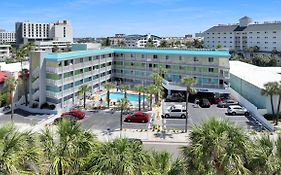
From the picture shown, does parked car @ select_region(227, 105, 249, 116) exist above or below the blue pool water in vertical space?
below

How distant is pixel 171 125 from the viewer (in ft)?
162

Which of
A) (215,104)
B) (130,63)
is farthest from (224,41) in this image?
(215,104)

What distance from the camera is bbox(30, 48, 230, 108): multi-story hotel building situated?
58.9 m

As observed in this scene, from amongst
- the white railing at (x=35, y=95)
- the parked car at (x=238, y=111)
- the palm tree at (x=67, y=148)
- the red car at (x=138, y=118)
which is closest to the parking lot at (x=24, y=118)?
the white railing at (x=35, y=95)

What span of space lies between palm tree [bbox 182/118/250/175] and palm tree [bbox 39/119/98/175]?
16.2 ft

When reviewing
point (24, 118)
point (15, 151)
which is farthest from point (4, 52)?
point (15, 151)

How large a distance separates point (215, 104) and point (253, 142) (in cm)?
4748

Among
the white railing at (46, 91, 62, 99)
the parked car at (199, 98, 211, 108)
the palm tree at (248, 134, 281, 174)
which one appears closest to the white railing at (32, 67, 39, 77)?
the white railing at (46, 91, 62, 99)

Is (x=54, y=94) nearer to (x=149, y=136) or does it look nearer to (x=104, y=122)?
(x=104, y=122)

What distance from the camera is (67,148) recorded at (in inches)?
636

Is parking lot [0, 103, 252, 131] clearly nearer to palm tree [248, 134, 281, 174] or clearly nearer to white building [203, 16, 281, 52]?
palm tree [248, 134, 281, 174]

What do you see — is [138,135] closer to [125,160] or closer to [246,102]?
[246,102]

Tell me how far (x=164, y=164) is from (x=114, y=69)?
222ft

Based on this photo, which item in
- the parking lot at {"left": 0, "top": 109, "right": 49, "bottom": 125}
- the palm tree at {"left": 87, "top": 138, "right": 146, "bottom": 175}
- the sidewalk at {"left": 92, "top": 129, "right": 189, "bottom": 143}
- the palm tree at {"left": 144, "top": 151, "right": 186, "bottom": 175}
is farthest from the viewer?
the parking lot at {"left": 0, "top": 109, "right": 49, "bottom": 125}
